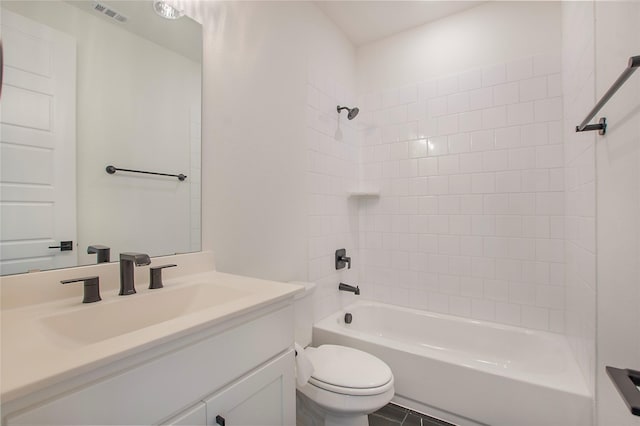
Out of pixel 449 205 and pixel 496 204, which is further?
pixel 449 205

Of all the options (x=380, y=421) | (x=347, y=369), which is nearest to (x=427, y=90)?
(x=347, y=369)

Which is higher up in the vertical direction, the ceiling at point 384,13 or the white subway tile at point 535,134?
the ceiling at point 384,13

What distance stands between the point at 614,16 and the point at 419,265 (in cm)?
172

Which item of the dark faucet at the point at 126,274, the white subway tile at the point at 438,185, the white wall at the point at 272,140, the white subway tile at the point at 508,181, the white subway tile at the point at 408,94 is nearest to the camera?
the dark faucet at the point at 126,274

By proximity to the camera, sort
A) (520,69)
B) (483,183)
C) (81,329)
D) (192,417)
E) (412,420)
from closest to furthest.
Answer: (192,417) < (81,329) < (412,420) < (520,69) < (483,183)

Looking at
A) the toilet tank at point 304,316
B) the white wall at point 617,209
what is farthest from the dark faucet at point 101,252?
the white wall at point 617,209

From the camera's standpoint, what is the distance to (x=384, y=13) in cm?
216

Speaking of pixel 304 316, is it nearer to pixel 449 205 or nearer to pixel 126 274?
pixel 126 274

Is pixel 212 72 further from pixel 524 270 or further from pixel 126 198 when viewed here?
pixel 524 270

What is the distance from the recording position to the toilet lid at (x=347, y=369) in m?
1.29

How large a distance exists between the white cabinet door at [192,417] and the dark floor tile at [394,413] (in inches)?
53.0

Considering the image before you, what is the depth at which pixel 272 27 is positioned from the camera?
5.59 feet

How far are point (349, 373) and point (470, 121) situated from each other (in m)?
1.87

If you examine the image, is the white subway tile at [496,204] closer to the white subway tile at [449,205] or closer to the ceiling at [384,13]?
the white subway tile at [449,205]
